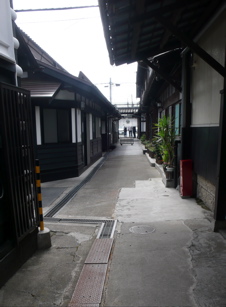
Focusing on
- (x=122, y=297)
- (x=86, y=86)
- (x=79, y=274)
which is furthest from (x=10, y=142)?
(x=86, y=86)

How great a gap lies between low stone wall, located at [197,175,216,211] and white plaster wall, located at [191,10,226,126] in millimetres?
1263

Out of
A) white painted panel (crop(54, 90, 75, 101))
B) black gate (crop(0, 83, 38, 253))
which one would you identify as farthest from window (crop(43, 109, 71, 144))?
black gate (crop(0, 83, 38, 253))

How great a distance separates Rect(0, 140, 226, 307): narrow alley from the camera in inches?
104

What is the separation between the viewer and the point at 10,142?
305 cm

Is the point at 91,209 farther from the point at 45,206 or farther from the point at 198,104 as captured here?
the point at 198,104

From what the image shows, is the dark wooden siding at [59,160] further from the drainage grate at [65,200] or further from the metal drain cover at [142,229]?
the metal drain cover at [142,229]

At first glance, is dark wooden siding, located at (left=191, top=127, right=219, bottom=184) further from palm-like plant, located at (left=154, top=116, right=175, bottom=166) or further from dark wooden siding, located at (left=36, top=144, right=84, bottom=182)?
dark wooden siding, located at (left=36, top=144, right=84, bottom=182)

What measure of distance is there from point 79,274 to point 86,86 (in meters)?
6.94

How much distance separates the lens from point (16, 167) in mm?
3186

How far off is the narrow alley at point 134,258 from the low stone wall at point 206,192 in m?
0.20

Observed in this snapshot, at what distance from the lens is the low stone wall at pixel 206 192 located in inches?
194

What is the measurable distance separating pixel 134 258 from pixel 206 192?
265 cm

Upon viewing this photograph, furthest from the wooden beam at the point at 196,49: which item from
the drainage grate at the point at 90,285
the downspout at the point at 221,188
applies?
the drainage grate at the point at 90,285

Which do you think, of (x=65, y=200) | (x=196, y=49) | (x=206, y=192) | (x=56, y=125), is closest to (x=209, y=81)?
(x=196, y=49)
